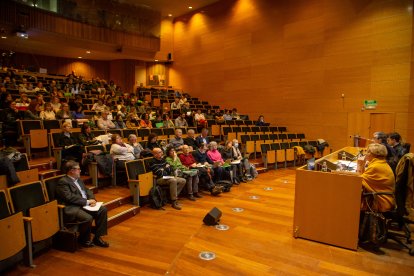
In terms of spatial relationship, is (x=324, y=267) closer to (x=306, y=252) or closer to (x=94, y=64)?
(x=306, y=252)

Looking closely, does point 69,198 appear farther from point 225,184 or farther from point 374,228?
point 374,228

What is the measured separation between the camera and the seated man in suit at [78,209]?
8.47 feet

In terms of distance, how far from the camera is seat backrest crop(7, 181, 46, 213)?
232 centimetres

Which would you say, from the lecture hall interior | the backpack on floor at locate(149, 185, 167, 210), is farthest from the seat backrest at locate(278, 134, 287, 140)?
the backpack on floor at locate(149, 185, 167, 210)

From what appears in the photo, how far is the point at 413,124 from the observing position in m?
6.28

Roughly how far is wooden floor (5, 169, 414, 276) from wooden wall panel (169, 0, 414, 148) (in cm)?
489

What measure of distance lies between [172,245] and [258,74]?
736cm

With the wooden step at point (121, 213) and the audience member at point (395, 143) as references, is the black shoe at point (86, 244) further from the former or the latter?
the audience member at point (395, 143)

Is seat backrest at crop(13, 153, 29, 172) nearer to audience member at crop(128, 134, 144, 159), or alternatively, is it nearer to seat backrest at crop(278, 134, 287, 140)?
audience member at crop(128, 134, 144, 159)

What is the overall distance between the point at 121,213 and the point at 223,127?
13.3ft

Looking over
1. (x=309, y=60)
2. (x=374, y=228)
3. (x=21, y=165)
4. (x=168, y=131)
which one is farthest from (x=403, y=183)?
(x=309, y=60)

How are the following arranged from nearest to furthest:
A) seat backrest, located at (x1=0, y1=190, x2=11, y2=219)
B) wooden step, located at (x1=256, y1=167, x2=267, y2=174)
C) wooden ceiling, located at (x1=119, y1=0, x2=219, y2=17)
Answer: seat backrest, located at (x1=0, y1=190, x2=11, y2=219), wooden step, located at (x1=256, y1=167, x2=267, y2=174), wooden ceiling, located at (x1=119, y1=0, x2=219, y2=17)

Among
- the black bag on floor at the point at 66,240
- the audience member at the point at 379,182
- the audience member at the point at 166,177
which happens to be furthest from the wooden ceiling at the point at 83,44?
the audience member at the point at 379,182

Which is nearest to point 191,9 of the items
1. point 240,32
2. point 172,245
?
point 240,32
